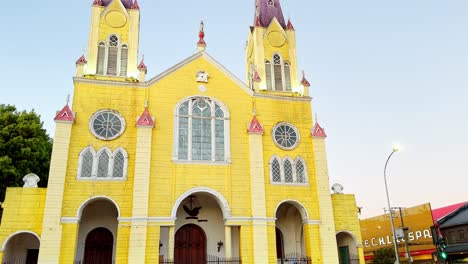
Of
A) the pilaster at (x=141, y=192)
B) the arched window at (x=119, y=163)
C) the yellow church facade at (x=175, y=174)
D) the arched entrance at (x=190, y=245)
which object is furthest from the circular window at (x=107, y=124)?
the arched entrance at (x=190, y=245)

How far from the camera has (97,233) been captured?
22266 mm

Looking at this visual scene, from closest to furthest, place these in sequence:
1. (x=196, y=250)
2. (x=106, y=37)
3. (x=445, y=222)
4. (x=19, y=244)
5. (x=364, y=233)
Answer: (x=19, y=244) → (x=196, y=250) → (x=106, y=37) → (x=445, y=222) → (x=364, y=233)

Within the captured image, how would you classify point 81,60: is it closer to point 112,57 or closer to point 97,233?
point 112,57

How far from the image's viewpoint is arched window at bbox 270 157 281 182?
2359cm

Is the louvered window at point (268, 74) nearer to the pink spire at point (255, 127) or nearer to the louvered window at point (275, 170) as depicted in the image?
the pink spire at point (255, 127)

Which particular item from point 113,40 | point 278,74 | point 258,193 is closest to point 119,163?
point 258,193

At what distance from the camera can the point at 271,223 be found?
2231 centimetres

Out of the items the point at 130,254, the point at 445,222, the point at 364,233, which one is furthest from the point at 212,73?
the point at 364,233

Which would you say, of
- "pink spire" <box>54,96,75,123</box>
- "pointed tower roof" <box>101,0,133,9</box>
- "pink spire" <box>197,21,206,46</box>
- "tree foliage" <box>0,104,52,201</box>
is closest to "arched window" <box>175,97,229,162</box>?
"pink spire" <box>197,21,206,46</box>

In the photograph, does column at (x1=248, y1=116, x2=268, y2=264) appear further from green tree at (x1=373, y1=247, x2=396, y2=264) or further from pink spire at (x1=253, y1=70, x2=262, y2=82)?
green tree at (x1=373, y1=247, x2=396, y2=264)

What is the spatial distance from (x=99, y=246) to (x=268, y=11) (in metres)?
21.1

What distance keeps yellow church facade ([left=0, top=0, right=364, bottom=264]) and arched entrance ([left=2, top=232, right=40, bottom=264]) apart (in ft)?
0.18

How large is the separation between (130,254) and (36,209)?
5514mm

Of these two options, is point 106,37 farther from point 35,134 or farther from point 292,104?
point 292,104
